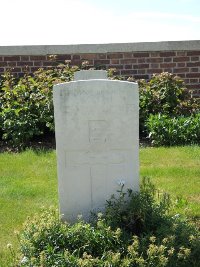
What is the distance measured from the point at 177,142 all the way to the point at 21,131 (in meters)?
2.45

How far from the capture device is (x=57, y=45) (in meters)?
8.09

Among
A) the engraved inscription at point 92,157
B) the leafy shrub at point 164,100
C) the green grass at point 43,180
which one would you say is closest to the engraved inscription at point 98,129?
the engraved inscription at point 92,157

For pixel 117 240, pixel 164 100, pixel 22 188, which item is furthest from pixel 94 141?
pixel 164 100

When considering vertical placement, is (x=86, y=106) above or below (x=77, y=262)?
above

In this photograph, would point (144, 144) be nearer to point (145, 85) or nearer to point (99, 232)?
point (145, 85)

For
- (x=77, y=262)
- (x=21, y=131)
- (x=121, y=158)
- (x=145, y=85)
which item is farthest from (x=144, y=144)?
(x=77, y=262)

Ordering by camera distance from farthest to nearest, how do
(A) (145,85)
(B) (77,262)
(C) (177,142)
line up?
1. (A) (145,85)
2. (C) (177,142)
3. (B) (77,262)

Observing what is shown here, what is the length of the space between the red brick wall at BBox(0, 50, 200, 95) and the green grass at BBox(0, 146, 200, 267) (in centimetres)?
213

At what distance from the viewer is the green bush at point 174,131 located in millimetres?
6793

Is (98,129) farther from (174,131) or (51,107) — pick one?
(51,107)

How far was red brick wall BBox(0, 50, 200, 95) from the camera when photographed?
320 inches

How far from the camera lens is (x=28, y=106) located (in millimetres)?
7176

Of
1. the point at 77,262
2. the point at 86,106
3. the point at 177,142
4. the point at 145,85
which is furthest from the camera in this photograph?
the point at 145,85

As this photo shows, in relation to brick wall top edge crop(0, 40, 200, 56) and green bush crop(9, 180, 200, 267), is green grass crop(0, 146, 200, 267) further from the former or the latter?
brick wall top edge crop(0, 40, 200, 56)
